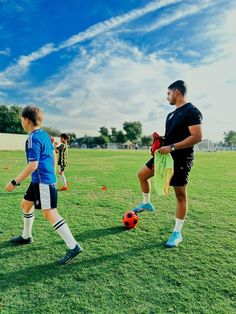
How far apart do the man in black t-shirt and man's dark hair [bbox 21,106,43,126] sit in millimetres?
1694

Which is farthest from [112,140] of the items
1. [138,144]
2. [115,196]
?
[115,196]

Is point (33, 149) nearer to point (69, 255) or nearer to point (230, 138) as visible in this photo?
point (69, 255)

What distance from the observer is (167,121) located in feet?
13.4

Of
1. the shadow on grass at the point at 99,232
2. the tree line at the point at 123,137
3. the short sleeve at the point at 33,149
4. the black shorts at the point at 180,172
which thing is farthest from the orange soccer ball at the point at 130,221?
the tree line at the point at 123,137

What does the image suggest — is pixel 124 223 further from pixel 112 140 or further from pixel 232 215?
pixel 112 140

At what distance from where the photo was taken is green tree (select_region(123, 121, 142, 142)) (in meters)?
131

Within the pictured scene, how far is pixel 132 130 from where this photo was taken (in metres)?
132

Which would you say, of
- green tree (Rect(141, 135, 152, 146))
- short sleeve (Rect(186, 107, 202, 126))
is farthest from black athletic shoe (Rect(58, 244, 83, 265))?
green tree (Rect(141, 135, 152, 146))

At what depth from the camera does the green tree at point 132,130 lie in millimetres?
131125

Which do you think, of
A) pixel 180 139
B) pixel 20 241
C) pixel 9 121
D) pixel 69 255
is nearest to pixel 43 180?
pixel 69 255

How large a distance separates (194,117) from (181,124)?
0.69ft

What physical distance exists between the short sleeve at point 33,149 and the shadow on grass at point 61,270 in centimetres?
126

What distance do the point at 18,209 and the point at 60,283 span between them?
3.16 metres

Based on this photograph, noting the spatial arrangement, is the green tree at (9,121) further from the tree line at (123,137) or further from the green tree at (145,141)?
the green tree at (145,141)
